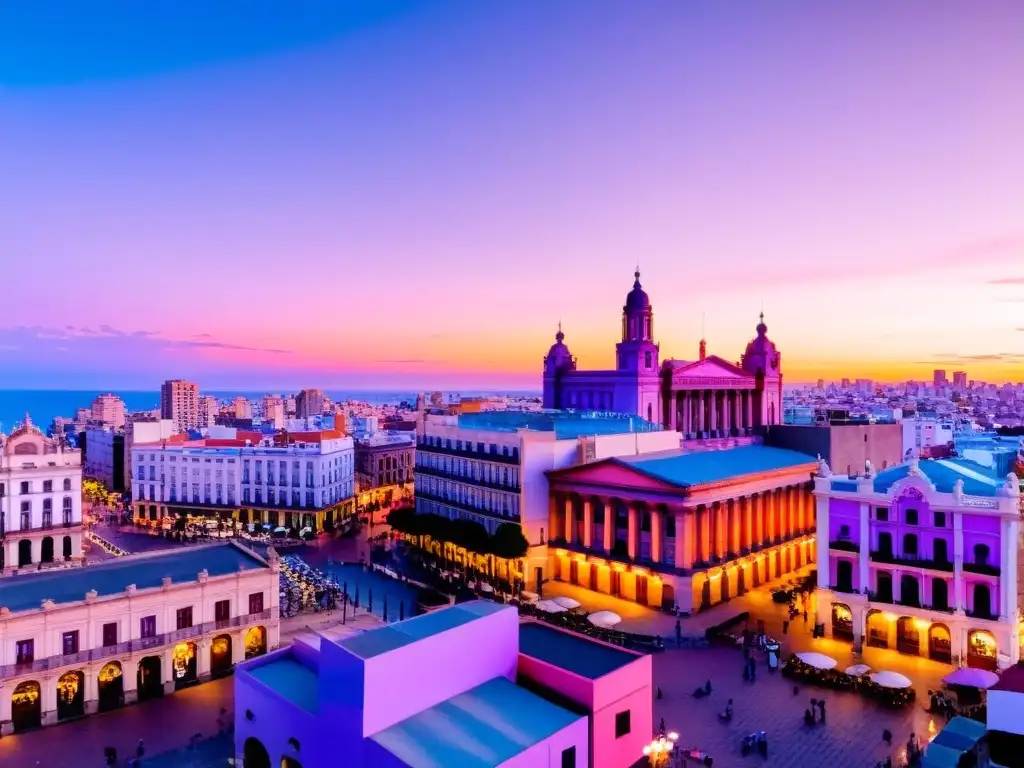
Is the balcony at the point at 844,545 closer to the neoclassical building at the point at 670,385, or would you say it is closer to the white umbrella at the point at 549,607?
the white umbrella at the point at 549,607

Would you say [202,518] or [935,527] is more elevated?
[935,527]

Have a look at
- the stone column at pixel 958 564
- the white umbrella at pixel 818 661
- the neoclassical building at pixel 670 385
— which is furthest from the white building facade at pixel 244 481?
the stone column at pixel 958 564

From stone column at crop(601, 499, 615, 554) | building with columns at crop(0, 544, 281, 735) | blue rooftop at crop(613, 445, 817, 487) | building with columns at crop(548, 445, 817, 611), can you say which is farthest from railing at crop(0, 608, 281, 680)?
blue rooftop at crop(613, 445, 817, 487)

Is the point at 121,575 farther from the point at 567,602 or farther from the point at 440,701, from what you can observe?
the point at 567,602

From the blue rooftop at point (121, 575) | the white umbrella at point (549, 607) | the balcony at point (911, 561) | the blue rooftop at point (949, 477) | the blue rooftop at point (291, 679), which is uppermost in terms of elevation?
the blue rooftop at point (949, 477)


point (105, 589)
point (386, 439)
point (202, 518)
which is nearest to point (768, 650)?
point (105, 589)

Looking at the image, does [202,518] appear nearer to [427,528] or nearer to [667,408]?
[427,528]

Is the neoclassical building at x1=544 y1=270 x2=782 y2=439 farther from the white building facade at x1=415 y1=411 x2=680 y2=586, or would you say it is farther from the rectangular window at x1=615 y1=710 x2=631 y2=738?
the rectangular window at x1=615 y1=710 x2=631 y2=738
